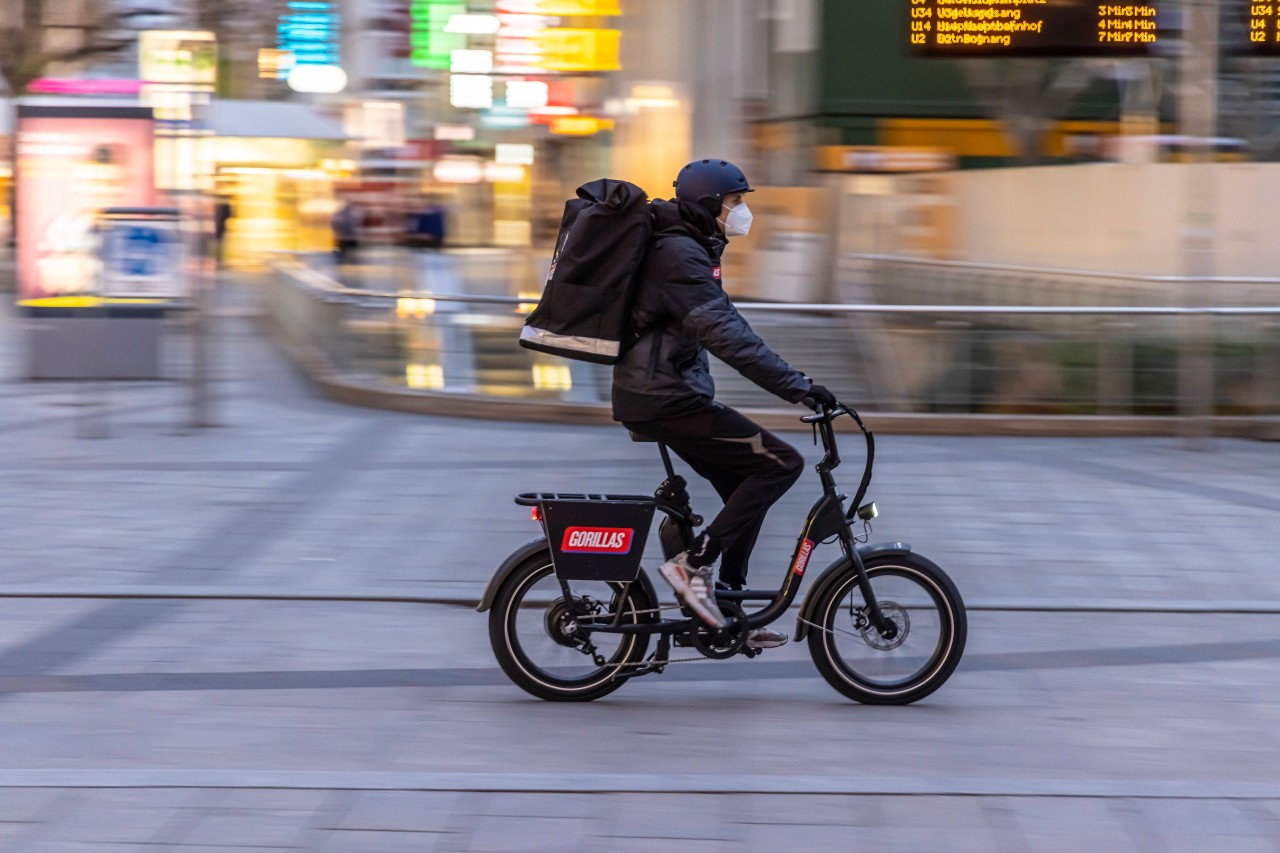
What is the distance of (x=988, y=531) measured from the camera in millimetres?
8297

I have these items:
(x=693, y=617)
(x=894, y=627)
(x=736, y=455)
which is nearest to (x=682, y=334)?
(x=736, y=455)

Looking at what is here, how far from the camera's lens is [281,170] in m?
49.0

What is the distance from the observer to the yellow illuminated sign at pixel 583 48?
101ft

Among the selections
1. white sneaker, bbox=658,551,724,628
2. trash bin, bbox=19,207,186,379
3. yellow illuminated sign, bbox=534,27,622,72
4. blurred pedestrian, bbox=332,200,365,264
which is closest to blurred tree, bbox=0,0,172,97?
blurred pedestrian, bbox=332,200,365,264

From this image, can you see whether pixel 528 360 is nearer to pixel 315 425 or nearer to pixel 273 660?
pixel 315 425

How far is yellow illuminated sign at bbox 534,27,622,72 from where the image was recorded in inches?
1213

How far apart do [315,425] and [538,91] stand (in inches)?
1004

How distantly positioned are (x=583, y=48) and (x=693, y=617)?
1056 inches

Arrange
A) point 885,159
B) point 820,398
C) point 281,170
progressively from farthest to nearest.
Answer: point 281,170, point 885,159, point 820,398

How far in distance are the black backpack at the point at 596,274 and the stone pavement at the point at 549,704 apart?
124cm

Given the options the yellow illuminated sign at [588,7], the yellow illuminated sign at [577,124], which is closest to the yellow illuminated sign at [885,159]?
the yellow illuminated sign at [588,7]

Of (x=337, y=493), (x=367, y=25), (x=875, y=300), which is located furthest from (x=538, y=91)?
(x=337, y=493)

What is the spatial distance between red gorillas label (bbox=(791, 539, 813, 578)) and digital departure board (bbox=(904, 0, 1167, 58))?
24.4 ft

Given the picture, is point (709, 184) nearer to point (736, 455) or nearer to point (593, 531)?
point (736, 455)
